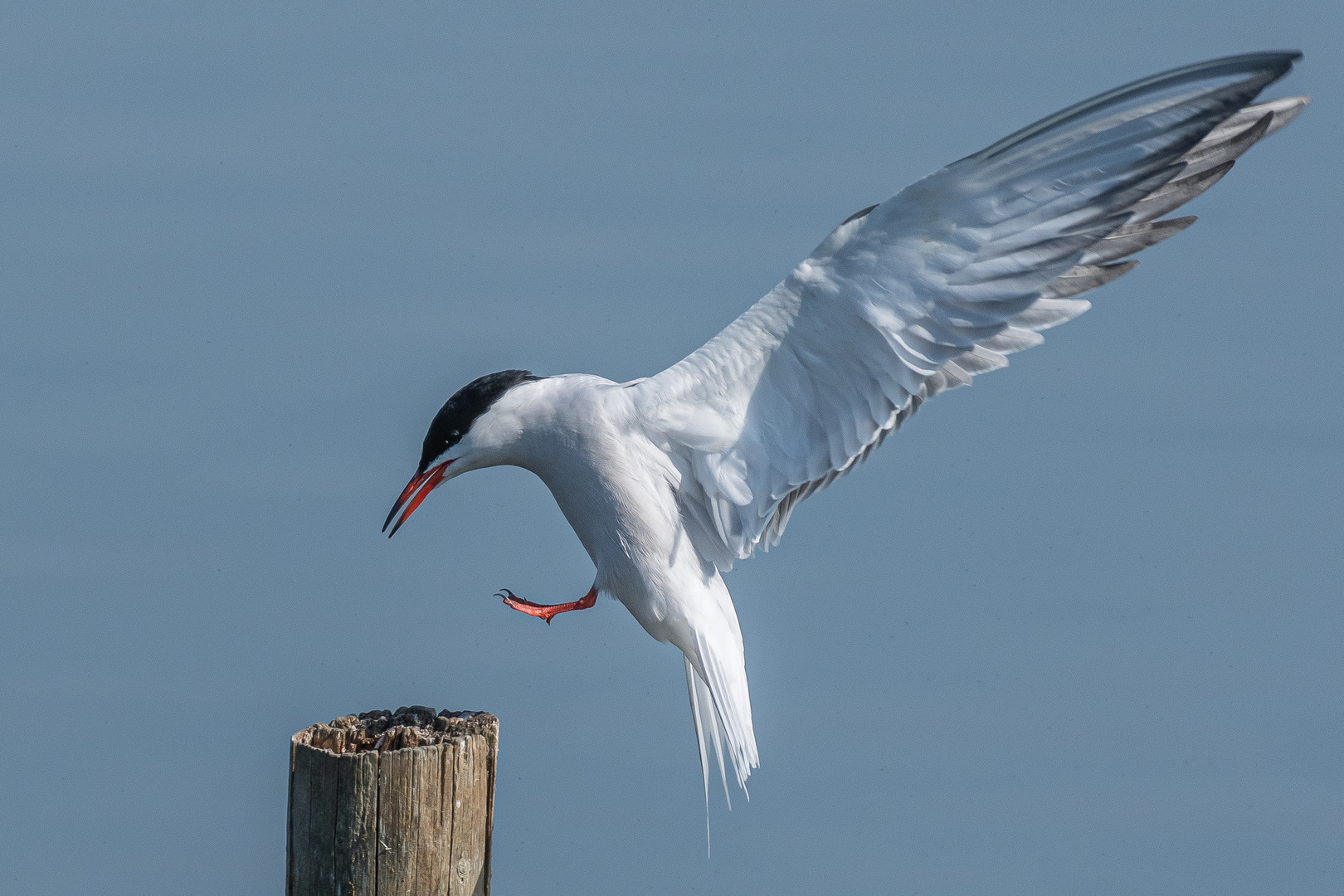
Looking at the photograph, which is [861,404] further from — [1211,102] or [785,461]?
[1211,102]

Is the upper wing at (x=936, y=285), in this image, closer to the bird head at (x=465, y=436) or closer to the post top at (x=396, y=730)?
the bird head at (x=465, y=436)

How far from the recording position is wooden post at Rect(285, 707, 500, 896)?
3.55 metres

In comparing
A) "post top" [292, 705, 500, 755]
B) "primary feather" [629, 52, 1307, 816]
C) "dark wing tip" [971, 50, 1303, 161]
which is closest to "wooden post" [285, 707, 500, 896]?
"post top" [292, 705, 500, 755]

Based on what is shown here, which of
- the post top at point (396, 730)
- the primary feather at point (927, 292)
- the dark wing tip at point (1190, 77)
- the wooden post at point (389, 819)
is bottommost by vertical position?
the wooden post at point (389, 819)

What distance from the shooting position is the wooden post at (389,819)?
355 cm

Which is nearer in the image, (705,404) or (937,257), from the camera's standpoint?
(937,257)

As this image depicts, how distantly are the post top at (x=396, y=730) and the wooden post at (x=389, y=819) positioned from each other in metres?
0.04

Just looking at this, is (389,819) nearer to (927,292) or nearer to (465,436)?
(465,436)

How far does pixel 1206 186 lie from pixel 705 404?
1.88 meters

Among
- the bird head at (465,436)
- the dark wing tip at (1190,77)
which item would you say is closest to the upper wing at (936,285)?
the dark wing tip at (1190,77)

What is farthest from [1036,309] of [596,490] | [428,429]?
[428,429]

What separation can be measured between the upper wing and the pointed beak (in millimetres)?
865

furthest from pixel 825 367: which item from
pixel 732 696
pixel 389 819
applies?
pixel 389 819

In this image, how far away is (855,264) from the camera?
14.8 ft
